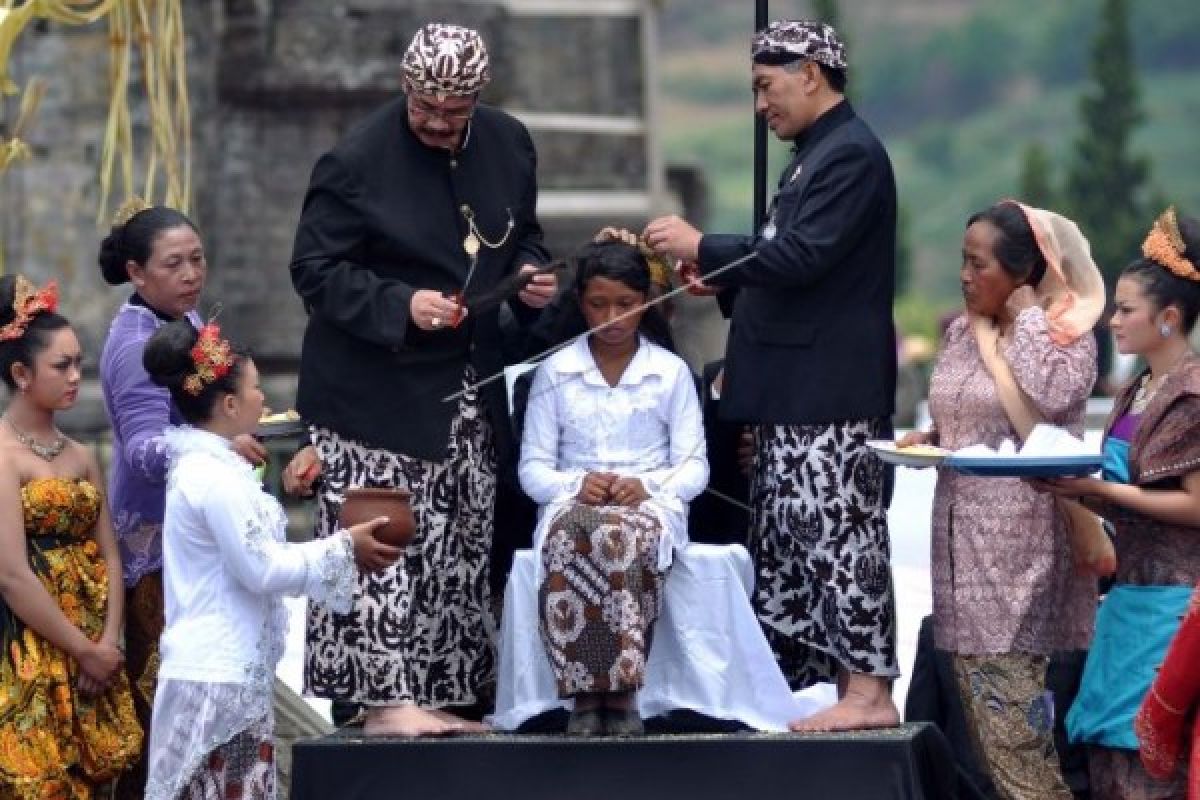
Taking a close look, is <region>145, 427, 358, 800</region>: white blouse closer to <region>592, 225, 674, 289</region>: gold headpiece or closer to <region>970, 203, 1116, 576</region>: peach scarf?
<region>592, 225, 674, 289</region>: gold headpiece

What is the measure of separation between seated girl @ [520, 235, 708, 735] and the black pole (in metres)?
0.41

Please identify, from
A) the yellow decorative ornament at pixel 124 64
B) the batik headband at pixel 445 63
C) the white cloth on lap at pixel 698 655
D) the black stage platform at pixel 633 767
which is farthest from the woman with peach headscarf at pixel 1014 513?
the yellow decorative ornament at pixel 124 64

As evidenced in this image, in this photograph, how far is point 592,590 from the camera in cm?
799

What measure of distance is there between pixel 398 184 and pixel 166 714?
1620 millimetres

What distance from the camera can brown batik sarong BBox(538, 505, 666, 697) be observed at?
7.96 metres

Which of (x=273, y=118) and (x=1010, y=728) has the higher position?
(x=273, y=118)

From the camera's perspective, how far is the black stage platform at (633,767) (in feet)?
→ 26.0

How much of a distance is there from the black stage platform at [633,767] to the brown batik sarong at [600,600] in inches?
7.4

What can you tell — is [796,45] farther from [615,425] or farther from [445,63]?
[615,425]

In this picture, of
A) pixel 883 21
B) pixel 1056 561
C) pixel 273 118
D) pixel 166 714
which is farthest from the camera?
pixel 883 21

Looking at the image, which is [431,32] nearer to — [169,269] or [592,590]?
[169,269]

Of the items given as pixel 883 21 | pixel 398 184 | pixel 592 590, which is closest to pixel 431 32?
pixel 398 184

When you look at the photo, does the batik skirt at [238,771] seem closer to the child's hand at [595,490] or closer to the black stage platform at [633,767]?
the black stage platform at [633,767]

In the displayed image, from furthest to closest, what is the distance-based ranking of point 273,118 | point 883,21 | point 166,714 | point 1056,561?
point 883,21, point 273,118, point 1056,561, point 166,714
